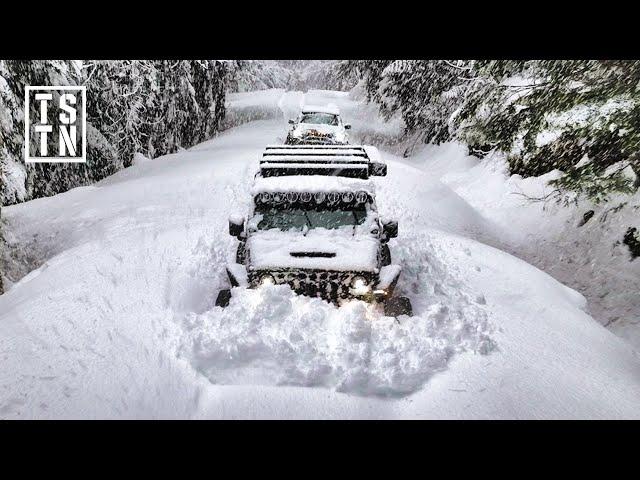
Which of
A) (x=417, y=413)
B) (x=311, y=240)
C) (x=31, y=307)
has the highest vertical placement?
(x=311, y=240)

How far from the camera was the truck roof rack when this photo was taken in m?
6.26

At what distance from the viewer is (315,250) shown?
545 cm

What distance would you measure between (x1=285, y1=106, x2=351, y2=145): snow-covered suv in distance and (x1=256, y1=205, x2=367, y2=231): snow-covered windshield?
8.70 meters

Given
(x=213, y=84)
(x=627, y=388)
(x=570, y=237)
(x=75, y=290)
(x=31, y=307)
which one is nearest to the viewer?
(x=627, y=388)

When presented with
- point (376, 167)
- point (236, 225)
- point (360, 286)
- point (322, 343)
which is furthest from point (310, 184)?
point (322, 343)

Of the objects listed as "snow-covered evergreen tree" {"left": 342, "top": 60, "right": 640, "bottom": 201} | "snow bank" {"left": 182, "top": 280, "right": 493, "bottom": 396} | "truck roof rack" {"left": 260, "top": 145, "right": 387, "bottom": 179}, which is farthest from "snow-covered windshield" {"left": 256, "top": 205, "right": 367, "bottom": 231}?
"snow-covered evergreen tree" {"left": 342, "top": 60, "right": 640, "bottom": 201}

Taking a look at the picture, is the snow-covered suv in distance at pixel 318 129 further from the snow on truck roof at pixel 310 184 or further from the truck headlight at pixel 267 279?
the truck headlight at pixel 267 279

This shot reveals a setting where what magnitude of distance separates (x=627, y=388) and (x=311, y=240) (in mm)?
3449

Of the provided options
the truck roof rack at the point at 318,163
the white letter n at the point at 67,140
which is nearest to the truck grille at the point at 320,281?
the truck roof rack at the point at 318,163

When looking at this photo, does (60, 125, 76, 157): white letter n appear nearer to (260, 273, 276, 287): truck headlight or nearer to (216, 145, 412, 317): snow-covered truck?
(216, 145, 412, 317): snow-covered truck
